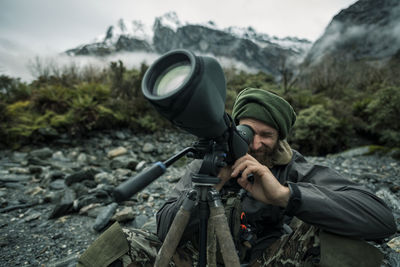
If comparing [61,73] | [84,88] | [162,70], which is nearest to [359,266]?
[162,70]

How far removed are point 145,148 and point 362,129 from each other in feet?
31.0

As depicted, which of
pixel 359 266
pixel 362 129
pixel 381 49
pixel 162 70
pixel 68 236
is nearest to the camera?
pixel 162 70

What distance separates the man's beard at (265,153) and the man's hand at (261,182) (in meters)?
0.47

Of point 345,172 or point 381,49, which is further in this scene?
point 381,49

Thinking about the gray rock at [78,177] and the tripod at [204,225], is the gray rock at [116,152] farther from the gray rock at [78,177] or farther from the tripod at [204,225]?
the tripod at [204,225]

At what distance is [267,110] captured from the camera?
67.4 inches

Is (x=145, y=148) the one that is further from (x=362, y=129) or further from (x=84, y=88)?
(x=362, y=129)

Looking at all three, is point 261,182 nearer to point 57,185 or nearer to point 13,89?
point 57,185

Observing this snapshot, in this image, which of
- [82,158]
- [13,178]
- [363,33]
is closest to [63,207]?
[13,178]

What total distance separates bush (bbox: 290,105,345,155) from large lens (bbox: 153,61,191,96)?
8604 millimetres

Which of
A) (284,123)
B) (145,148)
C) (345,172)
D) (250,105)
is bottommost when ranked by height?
(145,148)

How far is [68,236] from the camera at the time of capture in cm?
276

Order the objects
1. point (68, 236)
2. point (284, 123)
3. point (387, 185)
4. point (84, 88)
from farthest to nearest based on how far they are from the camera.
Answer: point (84, 88) < point (387, 185) < point (68, 236) < point (284, 123)

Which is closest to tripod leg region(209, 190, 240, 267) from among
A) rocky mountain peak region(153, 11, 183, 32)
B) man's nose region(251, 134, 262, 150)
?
man's nose region(251, 134, 262, 150)
